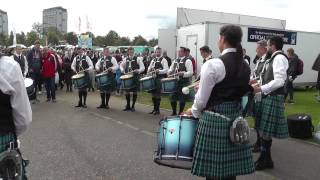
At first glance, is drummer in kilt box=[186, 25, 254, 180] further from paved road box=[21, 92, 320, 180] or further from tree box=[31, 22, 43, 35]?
tree box=[31, 22, 43, 35]

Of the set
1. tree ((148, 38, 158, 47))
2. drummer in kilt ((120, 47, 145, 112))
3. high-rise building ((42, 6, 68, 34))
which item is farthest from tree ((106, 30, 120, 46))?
drummer in kilt ((120, 47, 145, 112))

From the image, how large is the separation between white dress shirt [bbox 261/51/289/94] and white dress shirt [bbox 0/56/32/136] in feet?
10.7

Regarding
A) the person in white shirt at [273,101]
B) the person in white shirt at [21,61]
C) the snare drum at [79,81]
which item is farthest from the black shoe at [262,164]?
the person in white shirt at [21,61]

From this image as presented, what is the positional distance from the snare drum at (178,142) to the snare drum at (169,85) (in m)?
6.76

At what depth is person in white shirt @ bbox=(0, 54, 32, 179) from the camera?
321cm

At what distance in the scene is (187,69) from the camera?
11391 millimetres

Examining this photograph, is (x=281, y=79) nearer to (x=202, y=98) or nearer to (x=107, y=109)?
(x=202, y=98)

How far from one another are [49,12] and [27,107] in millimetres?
98240

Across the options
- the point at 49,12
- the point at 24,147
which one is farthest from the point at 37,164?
the point at 49,12

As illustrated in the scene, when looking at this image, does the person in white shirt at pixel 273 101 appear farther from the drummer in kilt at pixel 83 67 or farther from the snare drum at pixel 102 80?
the drummer in kilt at pixel 83 67

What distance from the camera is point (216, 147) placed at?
13.7 feet

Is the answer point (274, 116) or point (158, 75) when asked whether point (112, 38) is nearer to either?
point (158, 75)

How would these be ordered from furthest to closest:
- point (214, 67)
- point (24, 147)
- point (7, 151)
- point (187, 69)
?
point (187, 69), point (24, 147), point (214, 67), point (7, 151)

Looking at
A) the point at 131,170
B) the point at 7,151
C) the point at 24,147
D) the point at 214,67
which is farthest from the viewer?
the point at 24,147
